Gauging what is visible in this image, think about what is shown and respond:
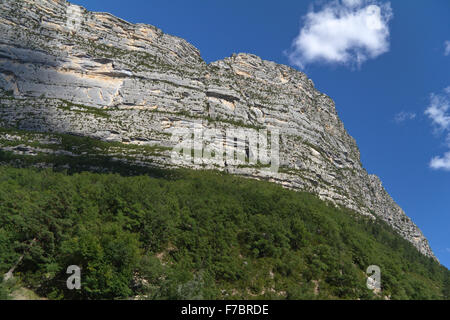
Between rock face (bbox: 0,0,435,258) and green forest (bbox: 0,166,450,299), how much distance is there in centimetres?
3303

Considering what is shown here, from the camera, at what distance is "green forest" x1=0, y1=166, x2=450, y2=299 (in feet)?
79.5

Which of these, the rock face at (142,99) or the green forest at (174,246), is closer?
the green forest at (174,246)

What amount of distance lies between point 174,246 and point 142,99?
2976 inches

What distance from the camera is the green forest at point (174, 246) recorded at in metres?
24.2

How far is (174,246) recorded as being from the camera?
34.4 m

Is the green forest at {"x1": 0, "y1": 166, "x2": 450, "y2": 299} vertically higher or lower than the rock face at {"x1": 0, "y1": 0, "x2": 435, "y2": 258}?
lower

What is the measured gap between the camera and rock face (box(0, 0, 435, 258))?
7962 cm

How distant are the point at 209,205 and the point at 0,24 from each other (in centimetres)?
11429

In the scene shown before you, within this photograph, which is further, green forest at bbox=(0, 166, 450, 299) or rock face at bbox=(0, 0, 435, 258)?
rock face at bbox=(0, 0, 435, 258)

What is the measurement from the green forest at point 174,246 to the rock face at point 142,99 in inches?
1300

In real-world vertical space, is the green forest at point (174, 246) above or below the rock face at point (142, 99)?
below

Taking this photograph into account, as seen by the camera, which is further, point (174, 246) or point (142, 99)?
point (142, 99)

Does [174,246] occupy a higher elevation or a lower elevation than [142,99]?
lower
